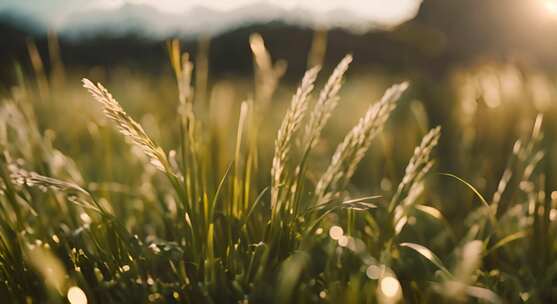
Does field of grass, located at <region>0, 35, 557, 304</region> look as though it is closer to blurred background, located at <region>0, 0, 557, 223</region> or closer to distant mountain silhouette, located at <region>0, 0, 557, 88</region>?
blurred background, located at <region>0, 0, 557, 223</region>

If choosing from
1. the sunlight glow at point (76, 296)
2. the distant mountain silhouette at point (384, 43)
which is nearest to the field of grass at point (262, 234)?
the sunlight glow at point (76, 296)

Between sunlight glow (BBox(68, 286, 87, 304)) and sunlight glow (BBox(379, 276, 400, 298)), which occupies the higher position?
sunlight glow (BBox(68, 286, 87, 304))

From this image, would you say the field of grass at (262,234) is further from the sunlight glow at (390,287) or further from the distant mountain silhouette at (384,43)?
the distant mountain silhouette at (384,43)

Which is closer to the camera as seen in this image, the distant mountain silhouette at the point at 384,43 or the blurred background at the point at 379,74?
the blurred background at the point at 379,74

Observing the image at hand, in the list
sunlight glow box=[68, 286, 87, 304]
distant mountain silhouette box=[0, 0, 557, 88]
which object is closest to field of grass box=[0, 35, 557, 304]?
sunlight glow box=[68, 286, 87, 304]

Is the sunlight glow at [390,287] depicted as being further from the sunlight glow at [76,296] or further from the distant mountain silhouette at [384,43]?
the distant mountain silhouette at [384,43]

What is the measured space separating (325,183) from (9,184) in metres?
0.50

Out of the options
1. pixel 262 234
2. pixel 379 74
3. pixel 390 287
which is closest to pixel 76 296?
A: pixel 262 234

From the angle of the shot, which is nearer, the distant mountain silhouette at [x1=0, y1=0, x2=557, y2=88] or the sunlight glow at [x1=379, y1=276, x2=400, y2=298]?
the sunlight glow at [x1=379, y1=276, x2=400, y2=298]

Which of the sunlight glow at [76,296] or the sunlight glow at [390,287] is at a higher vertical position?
the sunlight glow at [76,296]

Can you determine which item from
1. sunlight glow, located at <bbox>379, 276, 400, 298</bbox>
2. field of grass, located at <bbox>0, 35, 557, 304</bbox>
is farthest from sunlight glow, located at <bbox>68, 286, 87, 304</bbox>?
sunlight glow, located at <bbox>379, 276, 400, 298</bbox>

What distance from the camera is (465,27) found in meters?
4.81

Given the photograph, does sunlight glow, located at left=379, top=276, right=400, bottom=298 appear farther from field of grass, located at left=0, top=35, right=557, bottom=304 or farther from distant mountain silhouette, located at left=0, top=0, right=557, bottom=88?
distant mountain silhouette, located at left=0, top=0, right=557, bottom=88

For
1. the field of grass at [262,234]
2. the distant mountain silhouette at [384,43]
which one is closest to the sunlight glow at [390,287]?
the field of grass at [262,234]
